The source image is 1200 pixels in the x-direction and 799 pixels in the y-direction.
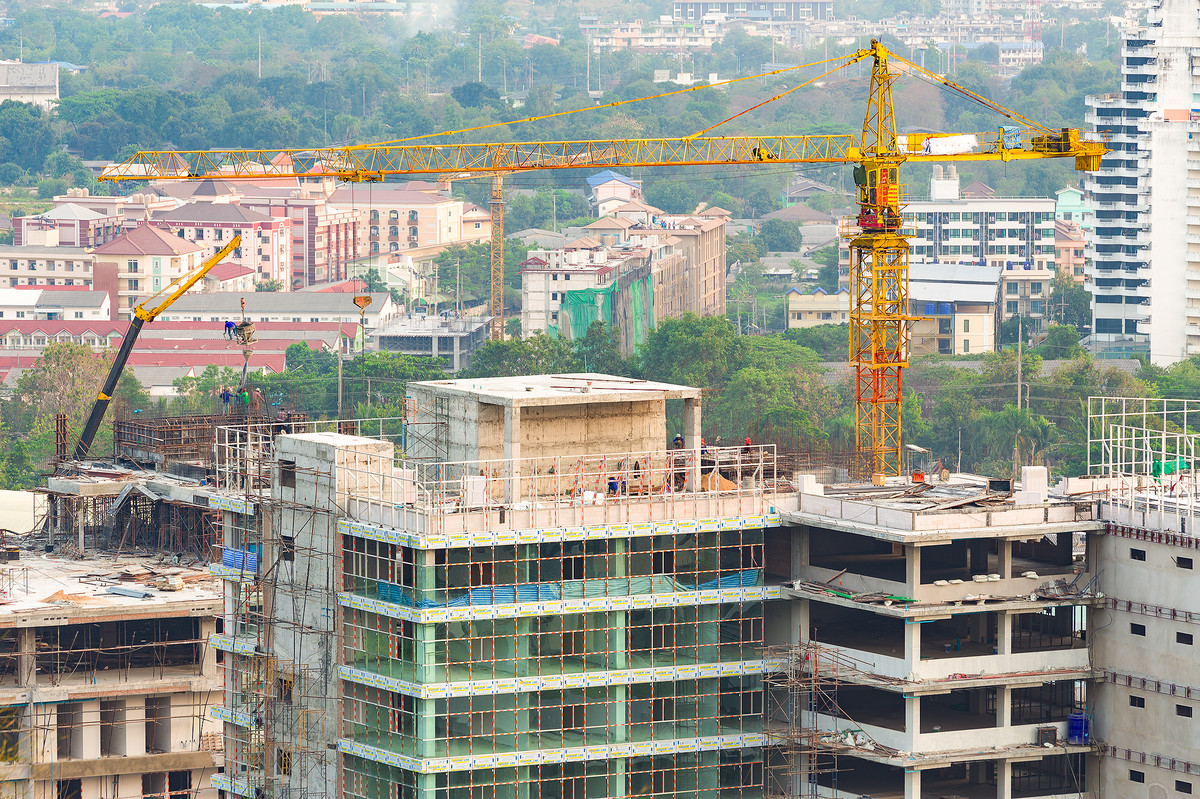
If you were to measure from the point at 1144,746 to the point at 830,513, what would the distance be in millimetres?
12062

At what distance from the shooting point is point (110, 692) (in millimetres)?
95875

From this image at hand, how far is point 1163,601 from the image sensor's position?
72.4 metres

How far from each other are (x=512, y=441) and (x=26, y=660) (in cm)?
2898

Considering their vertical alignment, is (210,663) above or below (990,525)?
below

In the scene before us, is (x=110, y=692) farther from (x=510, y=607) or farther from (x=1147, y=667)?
(x=1147, y=667)

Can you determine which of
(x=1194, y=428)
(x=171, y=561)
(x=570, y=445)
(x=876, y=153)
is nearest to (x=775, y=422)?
(x=1194, y=428)

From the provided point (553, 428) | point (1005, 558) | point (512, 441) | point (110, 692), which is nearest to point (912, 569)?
point (1005, 558)

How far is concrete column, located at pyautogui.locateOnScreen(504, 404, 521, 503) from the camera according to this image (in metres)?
76.3

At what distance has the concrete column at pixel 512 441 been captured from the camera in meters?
76.3

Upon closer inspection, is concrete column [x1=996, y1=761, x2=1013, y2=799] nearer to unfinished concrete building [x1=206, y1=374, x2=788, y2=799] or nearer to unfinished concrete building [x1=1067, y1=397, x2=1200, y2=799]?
unfinished concrete building [x1=1067, y1=397, x2=1200, y2=799]

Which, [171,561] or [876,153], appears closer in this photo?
[171,561]

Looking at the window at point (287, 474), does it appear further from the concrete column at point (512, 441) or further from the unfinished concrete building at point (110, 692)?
the unfinished concrete building at point (110, 692)

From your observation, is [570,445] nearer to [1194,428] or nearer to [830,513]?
[830,513]

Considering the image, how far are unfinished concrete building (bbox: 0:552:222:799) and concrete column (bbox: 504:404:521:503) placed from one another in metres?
24.8
